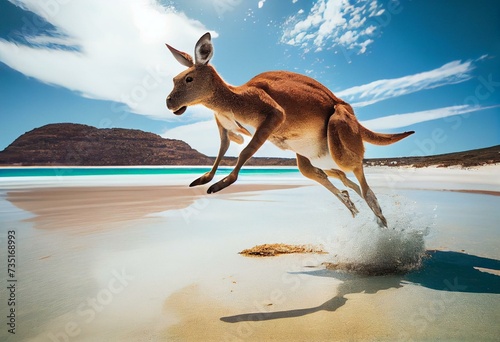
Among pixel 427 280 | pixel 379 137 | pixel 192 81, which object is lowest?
pixel 427 280

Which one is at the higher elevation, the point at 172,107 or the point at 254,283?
the point at 172,107

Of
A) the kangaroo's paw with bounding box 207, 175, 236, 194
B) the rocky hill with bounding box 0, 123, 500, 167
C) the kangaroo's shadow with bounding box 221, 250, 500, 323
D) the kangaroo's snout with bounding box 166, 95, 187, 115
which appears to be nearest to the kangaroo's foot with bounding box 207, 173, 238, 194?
the kangaroo's paw with bounding box 207, 175, 236, 194

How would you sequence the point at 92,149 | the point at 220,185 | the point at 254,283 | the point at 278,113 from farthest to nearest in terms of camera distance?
the point at 92,149 < the point at 254,283 < the point at 278,113 < the point at 220,185

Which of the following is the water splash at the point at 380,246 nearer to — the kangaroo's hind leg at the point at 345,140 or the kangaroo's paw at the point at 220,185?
the kangaroo's hind leg at the point at 345,140

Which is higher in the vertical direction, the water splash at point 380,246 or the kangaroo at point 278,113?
the kangaroo at point 278,113

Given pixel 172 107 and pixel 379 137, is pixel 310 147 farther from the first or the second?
pixel 172 107

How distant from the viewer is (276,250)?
587 cm

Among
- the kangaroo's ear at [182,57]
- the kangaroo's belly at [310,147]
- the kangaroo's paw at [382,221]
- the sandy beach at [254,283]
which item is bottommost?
the sandy beach at [254,283]

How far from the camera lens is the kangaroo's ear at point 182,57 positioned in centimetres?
305

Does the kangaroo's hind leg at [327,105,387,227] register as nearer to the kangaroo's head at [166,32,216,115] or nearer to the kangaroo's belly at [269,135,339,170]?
the kangaroo's belly at [269,135,339,170]

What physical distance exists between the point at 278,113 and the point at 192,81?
3.06 ft

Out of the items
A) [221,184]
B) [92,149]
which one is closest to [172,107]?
[221,184]

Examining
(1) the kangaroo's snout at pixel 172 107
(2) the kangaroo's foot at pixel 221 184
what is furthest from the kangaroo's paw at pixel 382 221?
(1) the kangaroo's snout at pixel 172 107

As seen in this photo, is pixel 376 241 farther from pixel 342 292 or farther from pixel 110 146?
pixel 110 146
